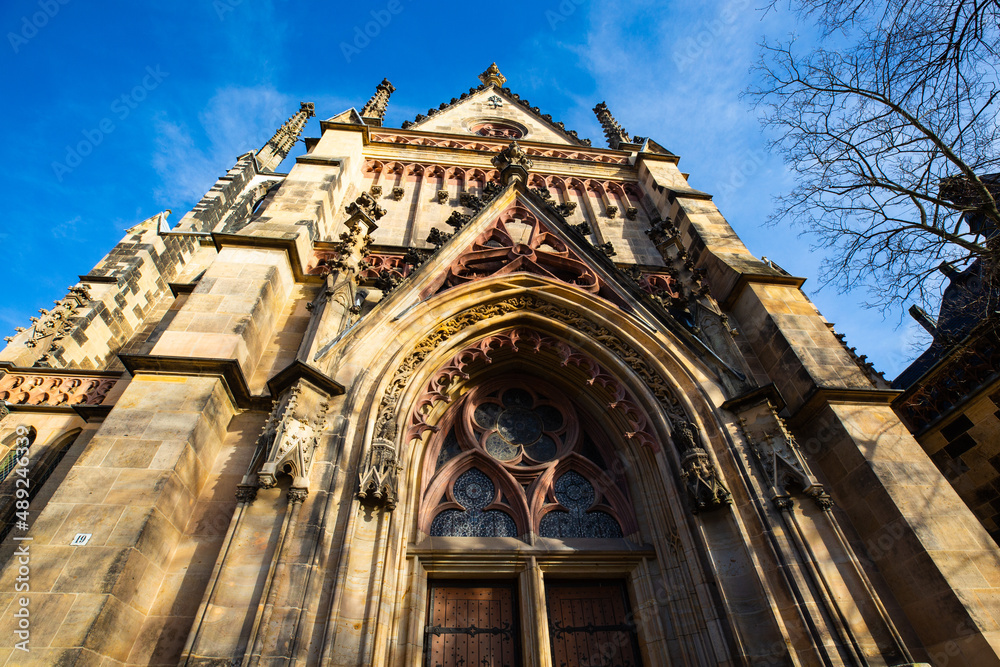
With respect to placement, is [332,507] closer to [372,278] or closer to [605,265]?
[372,278]

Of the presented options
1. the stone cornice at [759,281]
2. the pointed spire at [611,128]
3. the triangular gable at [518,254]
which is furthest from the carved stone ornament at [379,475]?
the pointed spire at [611,128]

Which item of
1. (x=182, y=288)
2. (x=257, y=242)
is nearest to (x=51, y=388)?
(x=182, y=288)

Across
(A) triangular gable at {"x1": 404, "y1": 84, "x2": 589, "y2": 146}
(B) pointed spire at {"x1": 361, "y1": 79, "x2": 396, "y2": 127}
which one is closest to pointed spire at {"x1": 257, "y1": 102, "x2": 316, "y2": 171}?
(B) pointed spire at {"x1": 361, "y1": 79, "x2": 396, "y2": 127}

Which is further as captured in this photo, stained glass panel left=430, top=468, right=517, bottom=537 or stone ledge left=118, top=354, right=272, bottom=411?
stained glass panel left=430, top=468, right=517, bottom=537

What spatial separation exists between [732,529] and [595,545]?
5.34ft

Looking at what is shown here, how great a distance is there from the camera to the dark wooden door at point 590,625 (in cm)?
532

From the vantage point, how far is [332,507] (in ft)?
15.4

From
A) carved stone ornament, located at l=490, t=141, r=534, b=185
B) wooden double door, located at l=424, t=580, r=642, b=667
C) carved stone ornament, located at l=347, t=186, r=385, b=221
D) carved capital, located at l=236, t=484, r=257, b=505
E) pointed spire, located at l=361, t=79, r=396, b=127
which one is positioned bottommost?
wooden double door, located at l=424, t=580, r=642, b=667

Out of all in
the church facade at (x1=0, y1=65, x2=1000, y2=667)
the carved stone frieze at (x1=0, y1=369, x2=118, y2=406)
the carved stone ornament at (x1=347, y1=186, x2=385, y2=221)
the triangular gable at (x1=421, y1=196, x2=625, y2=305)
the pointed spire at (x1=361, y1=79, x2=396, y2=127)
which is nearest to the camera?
the church facade at (x1=0, y1=65, x2=1000, y2=667)

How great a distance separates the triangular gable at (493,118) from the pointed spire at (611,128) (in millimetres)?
1078

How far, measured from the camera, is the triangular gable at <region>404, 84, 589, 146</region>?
14891 mm

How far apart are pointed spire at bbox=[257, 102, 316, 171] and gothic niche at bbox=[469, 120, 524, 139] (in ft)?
24.1

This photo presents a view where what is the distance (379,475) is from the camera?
494cm

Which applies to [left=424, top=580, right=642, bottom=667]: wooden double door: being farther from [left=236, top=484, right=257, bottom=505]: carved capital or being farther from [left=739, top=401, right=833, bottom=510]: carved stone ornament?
[left=236, top=484, right=257, bottom=505]: carved capital
